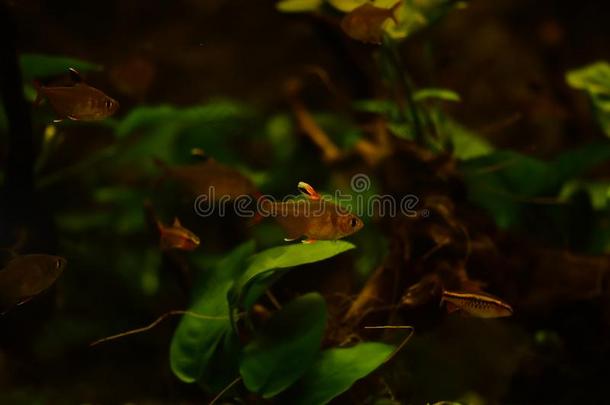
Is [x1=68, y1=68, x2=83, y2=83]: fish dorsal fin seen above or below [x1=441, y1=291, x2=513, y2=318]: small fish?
above

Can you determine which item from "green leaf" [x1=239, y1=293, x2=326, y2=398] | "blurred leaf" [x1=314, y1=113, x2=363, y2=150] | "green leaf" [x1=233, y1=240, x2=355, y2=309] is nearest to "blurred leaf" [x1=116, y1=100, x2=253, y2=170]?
"blurred leaf" [x1=314, y1=113, x2=363, y2=150]

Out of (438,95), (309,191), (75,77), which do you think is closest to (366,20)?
(438,95)

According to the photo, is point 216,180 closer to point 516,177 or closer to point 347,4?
point 347,4

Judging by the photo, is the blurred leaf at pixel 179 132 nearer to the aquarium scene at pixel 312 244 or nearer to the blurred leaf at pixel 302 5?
the aquarium scene at pixel 312 244

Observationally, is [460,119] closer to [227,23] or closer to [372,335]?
[227,23]

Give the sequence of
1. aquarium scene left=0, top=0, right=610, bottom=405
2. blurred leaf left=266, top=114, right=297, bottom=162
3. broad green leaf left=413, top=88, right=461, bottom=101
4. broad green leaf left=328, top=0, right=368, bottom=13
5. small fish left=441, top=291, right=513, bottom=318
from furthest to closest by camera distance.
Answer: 1. blurred leaf left=266, top=114, right=297, bottom=162
2. broad green leaf left=413, top=88, right=461, bottom=101
3. broad green leaf left=328, top=0, right=368, bottom=13
4. aquarium scene left=0, top=0, right=610, bottom=405
5. small fish left=441, top=291, right=513, bottom=318

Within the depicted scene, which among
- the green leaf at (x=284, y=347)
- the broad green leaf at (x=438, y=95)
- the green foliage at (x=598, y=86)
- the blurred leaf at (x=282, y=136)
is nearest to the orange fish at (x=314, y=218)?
the green leaf at (x=284, y=347)

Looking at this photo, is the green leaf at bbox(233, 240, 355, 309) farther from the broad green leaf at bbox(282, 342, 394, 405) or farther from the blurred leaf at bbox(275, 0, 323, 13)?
the blurred leaf at bbox(275, 0, 323, 13)

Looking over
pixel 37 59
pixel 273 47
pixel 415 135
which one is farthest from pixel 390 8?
pixel 273 47
